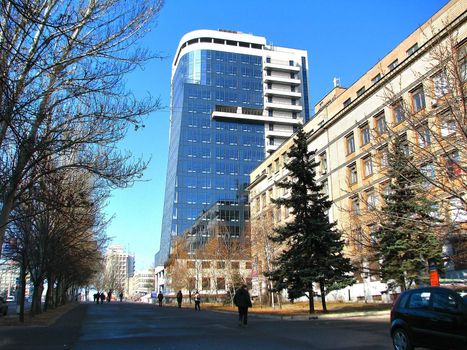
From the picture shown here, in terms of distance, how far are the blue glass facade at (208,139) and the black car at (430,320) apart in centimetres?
9999

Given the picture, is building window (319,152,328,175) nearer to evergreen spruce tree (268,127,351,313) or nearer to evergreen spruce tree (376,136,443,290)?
evergreen spruce tree (376,136,443,290)

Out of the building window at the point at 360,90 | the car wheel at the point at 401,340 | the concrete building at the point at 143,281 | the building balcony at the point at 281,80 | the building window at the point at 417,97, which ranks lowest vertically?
the car wheel at the point at 401,340

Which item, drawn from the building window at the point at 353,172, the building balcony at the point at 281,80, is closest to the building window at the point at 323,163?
the building window at the point at 353,172

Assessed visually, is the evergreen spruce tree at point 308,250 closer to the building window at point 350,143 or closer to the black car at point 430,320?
the black car at point 430,320

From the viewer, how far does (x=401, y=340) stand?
32.6 ft

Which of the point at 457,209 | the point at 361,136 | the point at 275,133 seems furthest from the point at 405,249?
the point at 275,133

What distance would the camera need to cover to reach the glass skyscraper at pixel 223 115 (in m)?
112

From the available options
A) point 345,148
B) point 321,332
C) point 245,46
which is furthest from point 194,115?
point 321,332

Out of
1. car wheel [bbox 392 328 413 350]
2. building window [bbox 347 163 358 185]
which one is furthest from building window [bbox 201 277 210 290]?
car wheel [bbox 392 328 413 350]

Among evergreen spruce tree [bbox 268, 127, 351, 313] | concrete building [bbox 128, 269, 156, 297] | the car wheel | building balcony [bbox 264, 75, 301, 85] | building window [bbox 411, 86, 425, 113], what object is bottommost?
the car wheel

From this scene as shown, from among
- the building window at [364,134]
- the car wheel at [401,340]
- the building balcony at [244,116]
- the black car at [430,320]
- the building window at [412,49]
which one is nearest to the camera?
the black car at [430,320]

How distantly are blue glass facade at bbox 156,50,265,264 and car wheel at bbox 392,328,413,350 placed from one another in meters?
99.9

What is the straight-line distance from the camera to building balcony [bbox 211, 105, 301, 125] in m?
118

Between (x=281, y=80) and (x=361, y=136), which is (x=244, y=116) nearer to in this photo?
(x=281, y=80)
